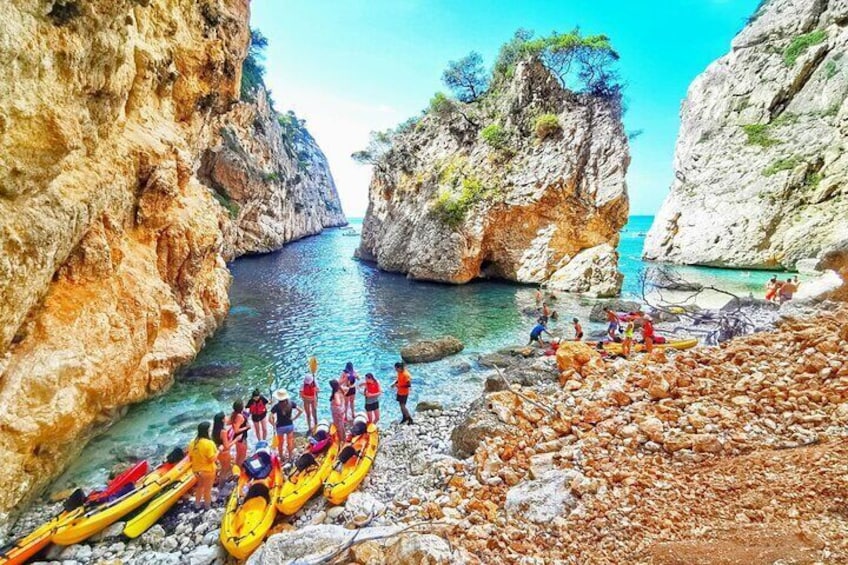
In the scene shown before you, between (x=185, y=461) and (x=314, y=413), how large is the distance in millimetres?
3170

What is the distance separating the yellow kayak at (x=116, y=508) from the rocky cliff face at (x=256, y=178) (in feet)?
75.4

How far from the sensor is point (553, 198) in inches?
1211

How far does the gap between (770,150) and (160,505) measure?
52404 millimetres

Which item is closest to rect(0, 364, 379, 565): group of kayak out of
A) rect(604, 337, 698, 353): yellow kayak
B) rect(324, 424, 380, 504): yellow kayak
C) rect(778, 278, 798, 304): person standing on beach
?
rect(324, 424, 380, 504): yellow kayak

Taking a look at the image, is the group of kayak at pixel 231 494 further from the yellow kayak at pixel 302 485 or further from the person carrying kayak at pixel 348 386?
the person carrying kayak at pixel 348 386

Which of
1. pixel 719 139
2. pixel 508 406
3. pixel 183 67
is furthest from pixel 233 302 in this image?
pixel 719 139

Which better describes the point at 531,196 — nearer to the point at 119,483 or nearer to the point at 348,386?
the point at 348,386

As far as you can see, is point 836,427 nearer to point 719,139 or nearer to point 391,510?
point 391,510

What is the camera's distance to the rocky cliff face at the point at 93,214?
19.4ft

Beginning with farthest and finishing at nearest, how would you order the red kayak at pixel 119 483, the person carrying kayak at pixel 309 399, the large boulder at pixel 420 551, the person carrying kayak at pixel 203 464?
the person carrying kayak at pixel 309 399 < the person carrying kayak at pixel 203 464 < the red kayak at pixel 119 483 < the large boulder at pixel 420 551

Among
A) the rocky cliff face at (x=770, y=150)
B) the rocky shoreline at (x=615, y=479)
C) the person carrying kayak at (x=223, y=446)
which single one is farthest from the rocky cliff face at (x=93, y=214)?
the rocky cliff face at (x=770, y=150)

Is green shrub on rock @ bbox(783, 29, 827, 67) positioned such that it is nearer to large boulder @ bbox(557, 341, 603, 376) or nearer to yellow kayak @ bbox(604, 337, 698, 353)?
yellow kayak @ bbox(604, 337, 698, 353)

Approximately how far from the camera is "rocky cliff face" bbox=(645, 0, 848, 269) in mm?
33281

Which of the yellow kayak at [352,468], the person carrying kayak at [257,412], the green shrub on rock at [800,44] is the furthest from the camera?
the green shrub on rock at [800,44]
